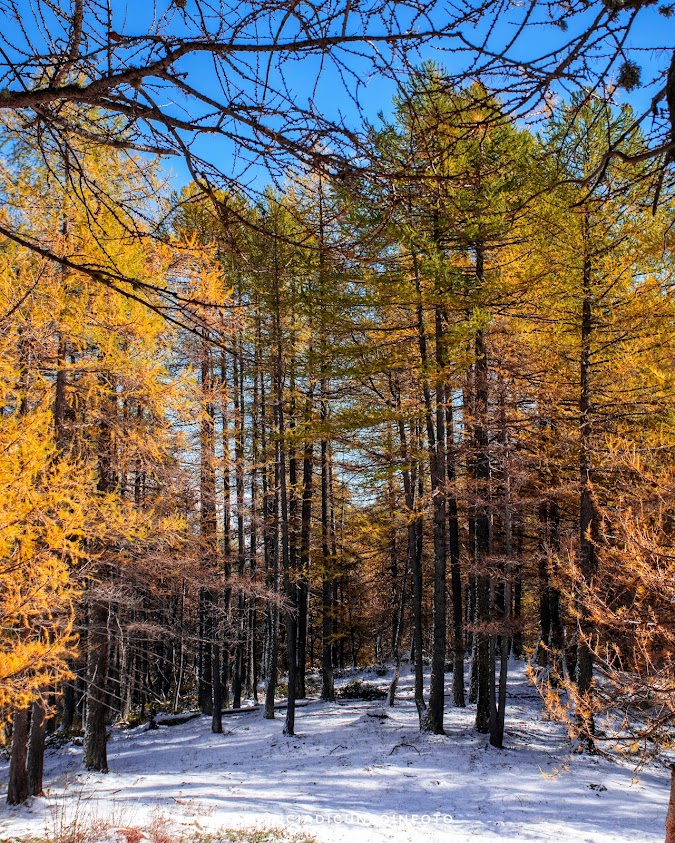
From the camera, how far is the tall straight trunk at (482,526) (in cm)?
1052

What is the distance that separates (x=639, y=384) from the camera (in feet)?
34.7

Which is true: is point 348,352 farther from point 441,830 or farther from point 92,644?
point 441,830

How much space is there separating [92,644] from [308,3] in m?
9.83

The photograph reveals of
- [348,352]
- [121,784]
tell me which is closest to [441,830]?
[121,784]

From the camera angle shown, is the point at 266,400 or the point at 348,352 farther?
the point at 266,400

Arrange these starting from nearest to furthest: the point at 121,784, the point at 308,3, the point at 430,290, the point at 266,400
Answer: the point at 308,3 < the point at 121,784 < the point at 430,290 < the point at 266,400

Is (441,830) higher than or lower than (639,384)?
lower

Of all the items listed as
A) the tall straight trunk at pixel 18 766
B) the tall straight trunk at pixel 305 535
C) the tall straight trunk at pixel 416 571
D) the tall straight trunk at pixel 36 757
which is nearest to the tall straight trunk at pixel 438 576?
the tall straight trunk at pixel 416 571

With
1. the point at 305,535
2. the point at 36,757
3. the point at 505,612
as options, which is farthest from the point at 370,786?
the point at 305,535

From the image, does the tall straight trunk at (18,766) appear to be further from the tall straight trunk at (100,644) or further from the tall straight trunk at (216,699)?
the tall straight trunk at (216,699)

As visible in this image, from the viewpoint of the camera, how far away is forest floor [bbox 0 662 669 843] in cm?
694

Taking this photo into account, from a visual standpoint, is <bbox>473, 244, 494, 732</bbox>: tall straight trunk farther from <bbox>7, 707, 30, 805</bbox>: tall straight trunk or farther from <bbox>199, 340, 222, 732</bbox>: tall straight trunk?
<bbox>7, 707, 30, 805</bbox>: tall straight trunk

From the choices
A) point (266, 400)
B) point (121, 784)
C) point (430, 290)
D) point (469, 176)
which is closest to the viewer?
point (469, 176)

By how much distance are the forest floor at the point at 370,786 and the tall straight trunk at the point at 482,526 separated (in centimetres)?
95
